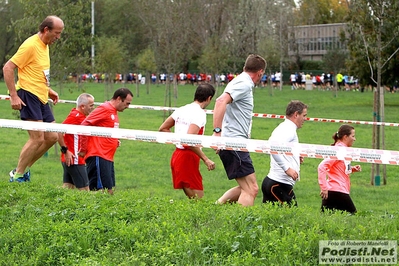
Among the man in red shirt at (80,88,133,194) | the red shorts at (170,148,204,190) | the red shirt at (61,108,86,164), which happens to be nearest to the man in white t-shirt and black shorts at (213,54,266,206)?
the red shorts at (170,148,204,190)

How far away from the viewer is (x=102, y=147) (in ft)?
33.9

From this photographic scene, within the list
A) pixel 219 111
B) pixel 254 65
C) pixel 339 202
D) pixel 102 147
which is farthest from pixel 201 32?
pixel 219 111

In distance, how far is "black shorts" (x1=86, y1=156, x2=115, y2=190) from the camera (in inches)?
407

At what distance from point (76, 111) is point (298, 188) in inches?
200

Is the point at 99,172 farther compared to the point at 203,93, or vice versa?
the point at 99,172

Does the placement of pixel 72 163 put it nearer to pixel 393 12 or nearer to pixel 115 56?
pixel 393 12

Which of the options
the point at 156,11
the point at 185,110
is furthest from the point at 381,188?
the point at 156,11

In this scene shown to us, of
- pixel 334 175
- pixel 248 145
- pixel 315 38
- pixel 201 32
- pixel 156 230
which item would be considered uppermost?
pixel 315 38

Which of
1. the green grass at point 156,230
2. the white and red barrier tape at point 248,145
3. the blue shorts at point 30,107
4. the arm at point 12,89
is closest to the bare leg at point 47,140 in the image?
the blue shorts at point 30,107

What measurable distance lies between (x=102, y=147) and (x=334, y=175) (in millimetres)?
3163

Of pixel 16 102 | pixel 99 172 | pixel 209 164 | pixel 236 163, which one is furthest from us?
pixel 99 172

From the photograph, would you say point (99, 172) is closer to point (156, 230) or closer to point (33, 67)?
point (33, 67)

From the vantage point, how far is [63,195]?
888cm

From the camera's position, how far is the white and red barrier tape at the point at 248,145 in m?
7.24
